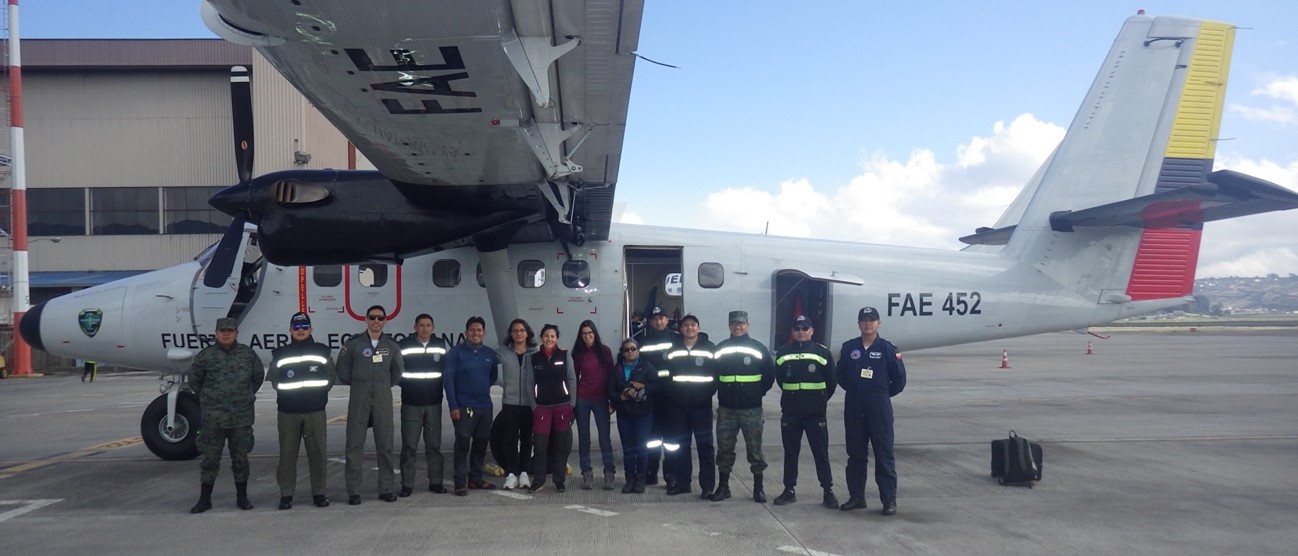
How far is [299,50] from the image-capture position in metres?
4.67

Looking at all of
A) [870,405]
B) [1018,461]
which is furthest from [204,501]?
[1018,461]

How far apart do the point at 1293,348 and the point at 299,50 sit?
41.0 metres

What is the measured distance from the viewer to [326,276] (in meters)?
10.0

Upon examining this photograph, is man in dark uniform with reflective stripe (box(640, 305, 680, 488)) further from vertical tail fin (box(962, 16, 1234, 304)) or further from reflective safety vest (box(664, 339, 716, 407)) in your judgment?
vertical tail fin (box(962, 16, 1234, 304))

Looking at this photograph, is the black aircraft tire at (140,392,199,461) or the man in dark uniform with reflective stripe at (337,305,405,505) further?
the black aircraft tire at (140,392,199,461)

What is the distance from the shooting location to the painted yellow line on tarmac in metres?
9.19

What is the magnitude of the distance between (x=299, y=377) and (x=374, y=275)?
3.05 meters

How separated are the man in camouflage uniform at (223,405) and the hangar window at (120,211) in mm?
28119

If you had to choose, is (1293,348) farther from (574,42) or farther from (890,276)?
(574,42)

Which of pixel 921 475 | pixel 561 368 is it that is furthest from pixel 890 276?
pixel 561 368

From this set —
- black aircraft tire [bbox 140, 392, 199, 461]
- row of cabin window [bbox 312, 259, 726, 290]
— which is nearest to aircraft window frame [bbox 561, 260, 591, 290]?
row of cabin window [bbox 312, 259, 726, 290]

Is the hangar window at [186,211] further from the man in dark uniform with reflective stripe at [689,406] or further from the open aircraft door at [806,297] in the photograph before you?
the man in dark uniform with reflective stripe at [689,406]

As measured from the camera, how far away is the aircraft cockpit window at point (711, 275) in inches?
413

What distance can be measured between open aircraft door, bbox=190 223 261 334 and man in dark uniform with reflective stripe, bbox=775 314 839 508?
258 inches
